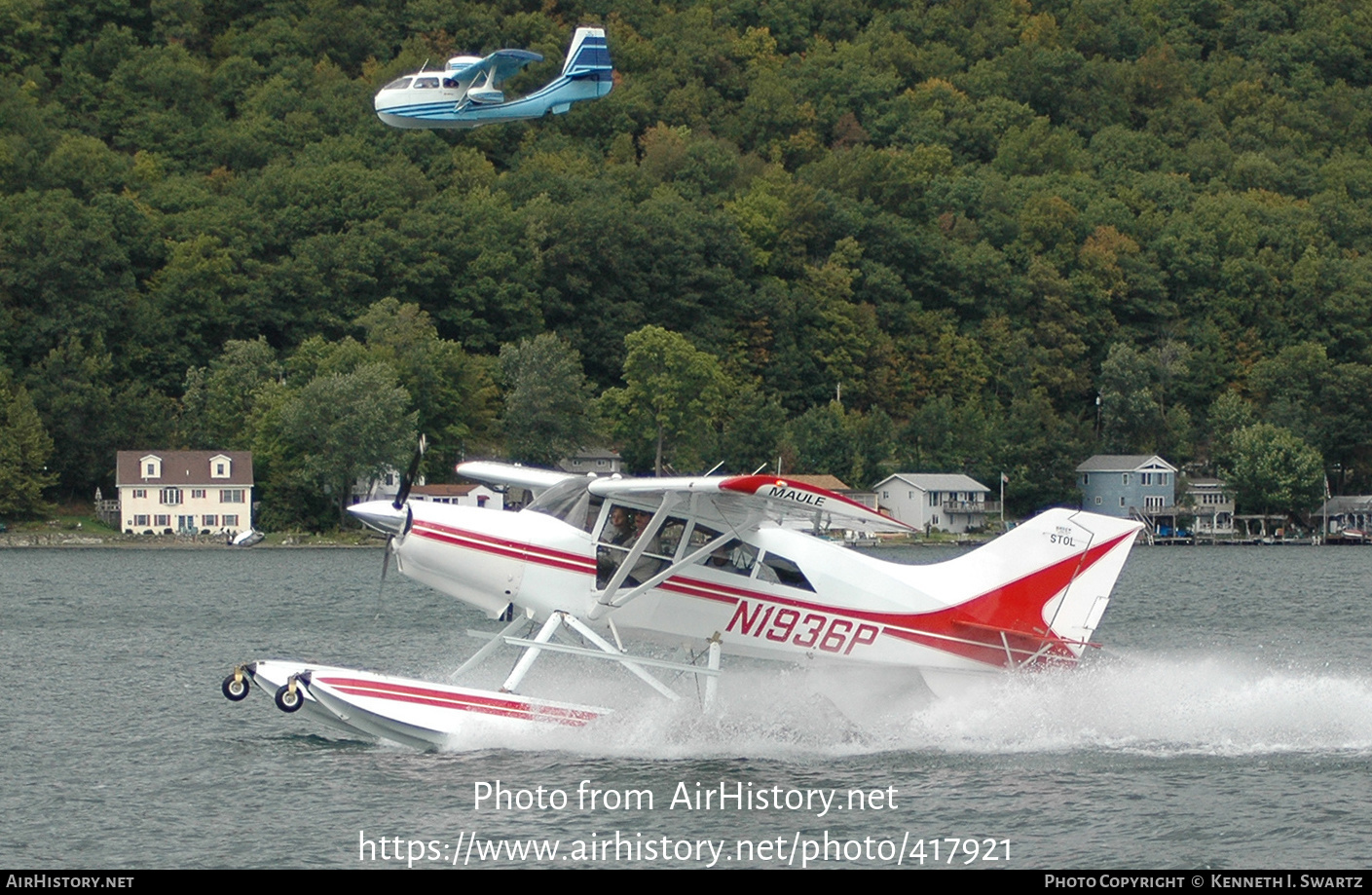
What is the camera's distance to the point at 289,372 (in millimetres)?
80062

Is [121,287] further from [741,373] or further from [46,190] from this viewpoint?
[741,373]

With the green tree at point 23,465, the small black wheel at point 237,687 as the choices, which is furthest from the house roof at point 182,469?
the small black wheel at point 237,687

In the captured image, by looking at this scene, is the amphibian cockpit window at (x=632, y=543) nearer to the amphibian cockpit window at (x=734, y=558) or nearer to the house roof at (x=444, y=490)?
the amphibian cockpit window at (x=734, y=558)

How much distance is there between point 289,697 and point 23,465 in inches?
2139

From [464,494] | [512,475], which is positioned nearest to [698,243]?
[464,494]

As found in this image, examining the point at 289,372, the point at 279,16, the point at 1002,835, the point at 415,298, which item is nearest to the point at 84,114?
the point at 279,16

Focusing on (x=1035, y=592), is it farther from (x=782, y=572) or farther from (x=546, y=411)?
(x=546, y=411)

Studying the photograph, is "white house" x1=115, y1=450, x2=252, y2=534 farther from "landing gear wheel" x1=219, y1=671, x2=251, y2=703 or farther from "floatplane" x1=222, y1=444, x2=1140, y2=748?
"landing gear wheel" x1=219, y1=671, x2=251, y2=703

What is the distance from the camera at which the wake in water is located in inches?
632

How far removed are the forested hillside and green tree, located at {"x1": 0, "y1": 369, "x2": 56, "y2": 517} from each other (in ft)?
0.57

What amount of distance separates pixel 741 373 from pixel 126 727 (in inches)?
2941

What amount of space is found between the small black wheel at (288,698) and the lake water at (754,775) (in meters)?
0.65

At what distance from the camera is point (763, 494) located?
14117mm

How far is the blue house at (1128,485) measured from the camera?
85.9 metres
